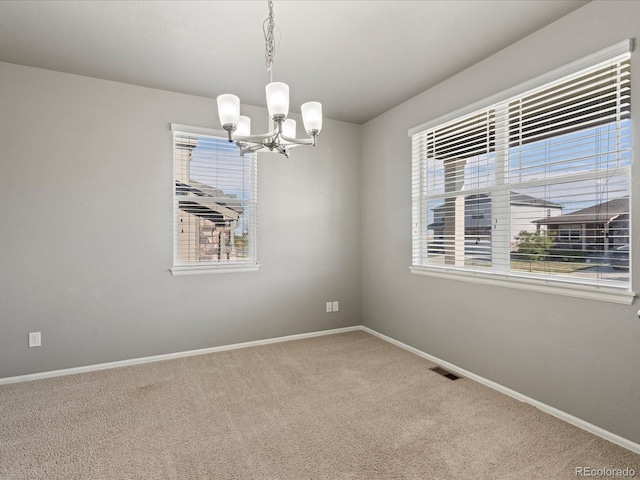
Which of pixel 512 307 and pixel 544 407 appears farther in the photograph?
pixel 512 307

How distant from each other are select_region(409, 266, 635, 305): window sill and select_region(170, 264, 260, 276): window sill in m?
1.91

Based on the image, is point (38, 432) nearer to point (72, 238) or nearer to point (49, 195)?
Result: point (72, 238)

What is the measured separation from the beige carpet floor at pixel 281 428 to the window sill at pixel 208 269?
0.91 metres

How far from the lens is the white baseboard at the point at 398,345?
2.12 meters

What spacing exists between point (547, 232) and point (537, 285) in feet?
1.24

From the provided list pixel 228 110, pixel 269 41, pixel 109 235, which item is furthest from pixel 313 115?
pixel 109 235

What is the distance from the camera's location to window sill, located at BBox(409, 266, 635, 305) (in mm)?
2047

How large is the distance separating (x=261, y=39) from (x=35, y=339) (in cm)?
308

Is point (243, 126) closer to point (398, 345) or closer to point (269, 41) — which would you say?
point (269, 41)

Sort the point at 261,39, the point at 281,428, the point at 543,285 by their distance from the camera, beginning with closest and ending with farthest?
the point at 281,428 < the point at 543,285 < the point at 261,39

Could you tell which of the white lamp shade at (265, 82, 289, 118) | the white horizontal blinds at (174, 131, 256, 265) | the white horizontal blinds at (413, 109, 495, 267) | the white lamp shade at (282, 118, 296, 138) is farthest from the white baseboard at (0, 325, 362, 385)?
the white lamp shade at (265, 82, 289, 118)

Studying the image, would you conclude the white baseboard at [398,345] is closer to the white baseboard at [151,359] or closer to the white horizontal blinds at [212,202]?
the white baseboard at [151,359]

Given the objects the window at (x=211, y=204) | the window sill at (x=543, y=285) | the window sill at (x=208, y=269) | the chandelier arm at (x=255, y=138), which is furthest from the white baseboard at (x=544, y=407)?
the chandelier arm at (x=255, y=138)

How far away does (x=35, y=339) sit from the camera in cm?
301
